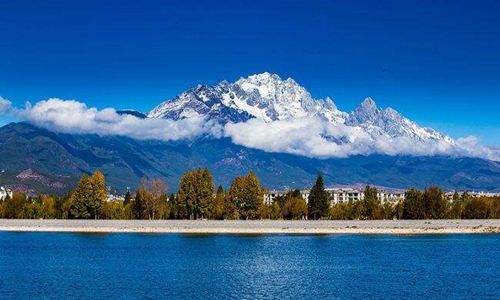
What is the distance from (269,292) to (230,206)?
91.1 metres

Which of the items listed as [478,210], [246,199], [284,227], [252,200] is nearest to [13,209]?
[246,199]

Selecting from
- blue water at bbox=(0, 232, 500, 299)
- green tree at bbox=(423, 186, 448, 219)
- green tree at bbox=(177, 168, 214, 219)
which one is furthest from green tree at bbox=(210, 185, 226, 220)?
green tree at bbox=(423, 186, 448, 219)

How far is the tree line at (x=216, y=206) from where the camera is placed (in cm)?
13800

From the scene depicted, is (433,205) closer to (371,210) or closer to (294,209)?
(371,210)

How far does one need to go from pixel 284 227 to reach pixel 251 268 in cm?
5753

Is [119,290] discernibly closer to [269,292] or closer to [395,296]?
[269,292]

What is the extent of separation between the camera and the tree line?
453ft

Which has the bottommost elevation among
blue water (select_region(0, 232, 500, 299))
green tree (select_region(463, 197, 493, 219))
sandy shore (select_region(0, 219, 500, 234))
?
blue water (select_region(0, 232, 500, 299))

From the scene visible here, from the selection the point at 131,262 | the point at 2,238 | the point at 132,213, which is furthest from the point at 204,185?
the point at 131,262

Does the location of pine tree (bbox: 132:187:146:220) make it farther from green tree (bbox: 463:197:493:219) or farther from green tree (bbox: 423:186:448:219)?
green tree (bbox: 463:197:493:219)

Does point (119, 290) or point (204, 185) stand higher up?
point (204, 185)

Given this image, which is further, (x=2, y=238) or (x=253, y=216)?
(x=253, y=216)

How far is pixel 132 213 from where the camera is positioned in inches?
5827

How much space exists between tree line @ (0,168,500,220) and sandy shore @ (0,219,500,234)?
10.7 meters
